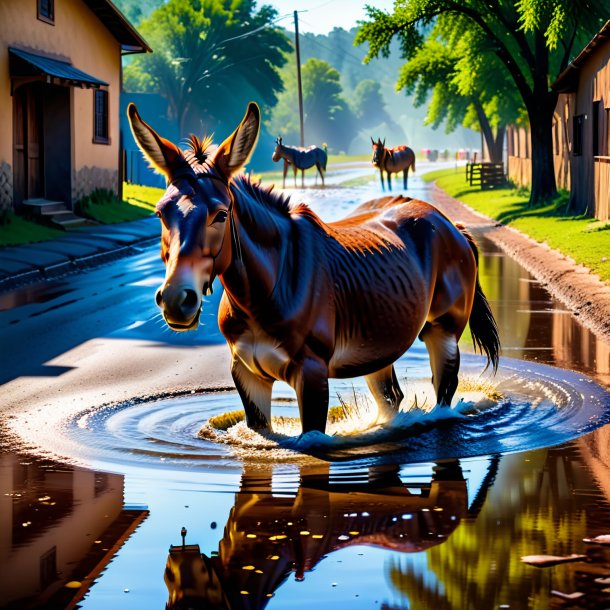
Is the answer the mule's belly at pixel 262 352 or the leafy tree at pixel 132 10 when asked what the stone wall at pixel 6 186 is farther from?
the leafy tree at pixel 132 10

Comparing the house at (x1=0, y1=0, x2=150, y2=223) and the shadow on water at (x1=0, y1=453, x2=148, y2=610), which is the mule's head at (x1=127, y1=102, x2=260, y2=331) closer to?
the shadow on water at (x1=0, y1=453, x2=148, y2=610)

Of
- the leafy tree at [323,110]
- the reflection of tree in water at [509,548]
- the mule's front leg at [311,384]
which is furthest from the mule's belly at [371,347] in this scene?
the leafy tree at [323,110]

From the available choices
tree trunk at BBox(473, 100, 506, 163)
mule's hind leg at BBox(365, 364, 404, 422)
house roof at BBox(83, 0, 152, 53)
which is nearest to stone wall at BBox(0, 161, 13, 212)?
house roof at BBox(83, 0, 152, 53)

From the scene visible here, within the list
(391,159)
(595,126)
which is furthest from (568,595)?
(391,159)

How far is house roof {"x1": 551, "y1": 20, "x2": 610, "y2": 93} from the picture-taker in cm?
2826

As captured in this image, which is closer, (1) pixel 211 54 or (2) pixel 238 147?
(2) pixel 238 147

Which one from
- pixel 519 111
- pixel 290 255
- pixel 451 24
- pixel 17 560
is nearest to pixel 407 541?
pixel 17 560

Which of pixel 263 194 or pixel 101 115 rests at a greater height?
pixel 101 115

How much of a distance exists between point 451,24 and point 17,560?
3480 cm

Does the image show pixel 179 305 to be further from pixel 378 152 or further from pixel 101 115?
pixel 378 152

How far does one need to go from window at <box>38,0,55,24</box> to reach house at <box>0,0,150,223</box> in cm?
2

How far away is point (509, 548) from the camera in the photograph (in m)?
5.86

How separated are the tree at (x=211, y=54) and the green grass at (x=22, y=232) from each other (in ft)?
198

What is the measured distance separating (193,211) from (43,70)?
21769 mm
